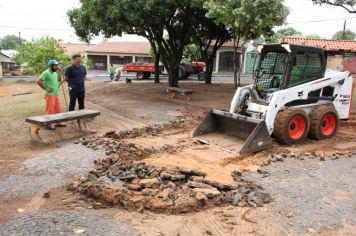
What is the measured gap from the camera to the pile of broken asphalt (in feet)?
17.2

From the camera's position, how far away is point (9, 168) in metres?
6.70

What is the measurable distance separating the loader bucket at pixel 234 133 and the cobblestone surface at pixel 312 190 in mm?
802

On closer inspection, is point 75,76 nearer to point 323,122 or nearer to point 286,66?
point 286,66

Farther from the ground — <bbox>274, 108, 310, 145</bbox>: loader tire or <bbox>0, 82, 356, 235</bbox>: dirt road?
<bbox>274, 108, 310, 145</bbox>: loader tire

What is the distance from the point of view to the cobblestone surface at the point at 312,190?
198 inches

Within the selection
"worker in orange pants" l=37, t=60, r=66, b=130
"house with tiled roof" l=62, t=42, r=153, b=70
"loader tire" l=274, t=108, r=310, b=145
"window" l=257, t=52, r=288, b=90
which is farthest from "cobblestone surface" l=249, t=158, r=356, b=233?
"house with tiled roof" l=62, t=42, r=153, b=70

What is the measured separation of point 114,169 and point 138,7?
394 inches

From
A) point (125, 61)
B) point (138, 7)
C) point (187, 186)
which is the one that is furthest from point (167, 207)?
point (125, 61)

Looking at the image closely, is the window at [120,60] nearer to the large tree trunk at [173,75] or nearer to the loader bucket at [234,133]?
the large tree trunk at [173,75]

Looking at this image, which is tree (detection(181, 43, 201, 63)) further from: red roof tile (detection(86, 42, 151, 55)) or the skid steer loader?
the skid steer loader

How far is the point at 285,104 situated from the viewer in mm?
9039

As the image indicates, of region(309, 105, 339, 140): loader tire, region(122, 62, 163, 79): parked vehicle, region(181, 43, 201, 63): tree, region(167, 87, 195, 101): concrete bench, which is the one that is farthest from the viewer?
region(181, 43, 201, 63): tree

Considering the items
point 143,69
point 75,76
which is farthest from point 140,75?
point 75,76

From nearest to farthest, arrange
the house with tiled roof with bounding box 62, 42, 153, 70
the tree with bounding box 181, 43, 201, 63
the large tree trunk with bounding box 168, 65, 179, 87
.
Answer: the large tree trunk with bounding box 168, 65, 179, 87 < the tree with bounding box 181, 43, 201, 63 < the house with tiled roof with bounding box 62, 42, 153, 70
